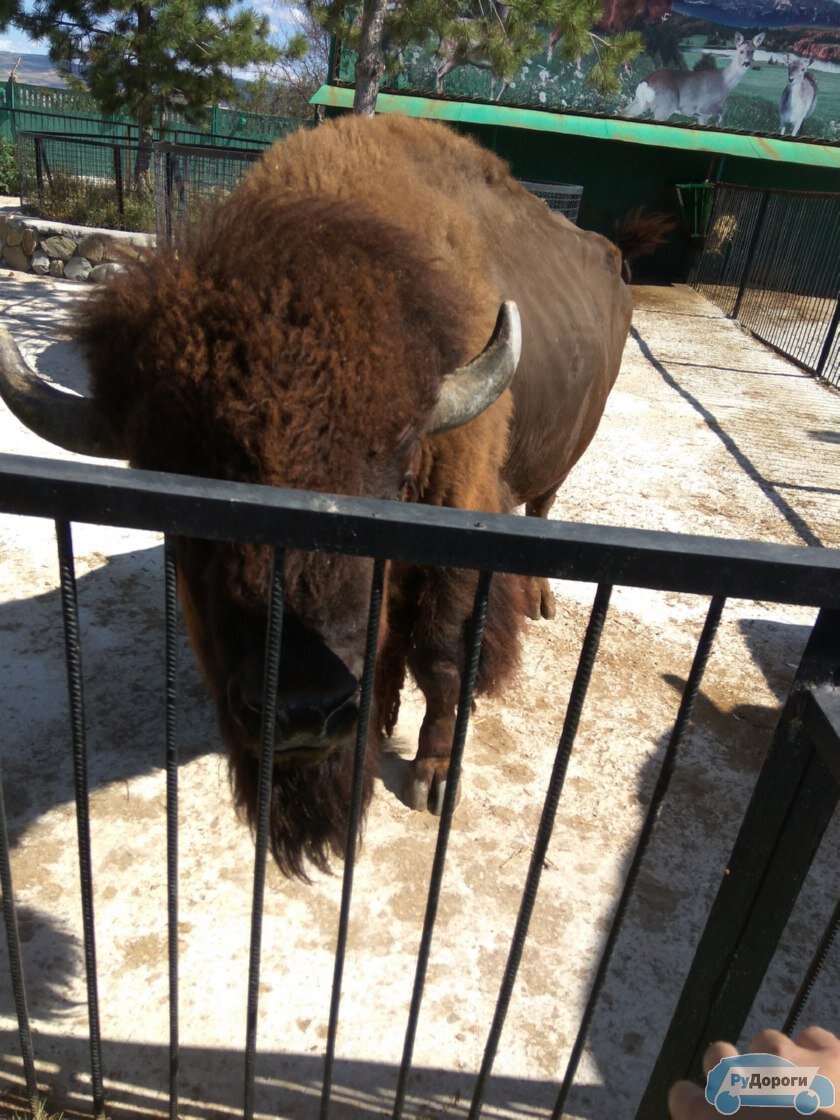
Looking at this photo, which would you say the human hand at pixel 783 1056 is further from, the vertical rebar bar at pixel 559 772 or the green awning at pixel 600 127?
the green awning at pixel 600 127

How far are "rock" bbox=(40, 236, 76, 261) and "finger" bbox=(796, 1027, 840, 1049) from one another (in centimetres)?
1428

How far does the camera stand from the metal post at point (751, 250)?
1405 centimetres

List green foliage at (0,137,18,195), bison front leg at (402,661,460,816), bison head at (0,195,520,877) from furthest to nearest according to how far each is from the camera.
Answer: green foliage at (0,137,18,195) < bison front leg at (402,661,460,816) < bison head at (0,195,520,877)

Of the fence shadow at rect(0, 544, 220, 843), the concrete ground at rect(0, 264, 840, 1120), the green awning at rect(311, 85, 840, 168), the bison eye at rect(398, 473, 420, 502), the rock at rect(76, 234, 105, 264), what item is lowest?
the fence shadow at rect(0, 544, 220, 843)

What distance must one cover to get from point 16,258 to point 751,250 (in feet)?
43.2

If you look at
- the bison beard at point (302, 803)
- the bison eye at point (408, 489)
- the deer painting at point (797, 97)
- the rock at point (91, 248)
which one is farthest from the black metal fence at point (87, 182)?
the deer painting at point (797, 97)

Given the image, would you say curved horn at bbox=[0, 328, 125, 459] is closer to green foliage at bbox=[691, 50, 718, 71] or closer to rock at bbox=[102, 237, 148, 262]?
rock at bbox=[102, 237, 148, 262]

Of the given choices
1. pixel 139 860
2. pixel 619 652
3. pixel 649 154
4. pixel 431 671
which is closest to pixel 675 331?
pixel 649 154

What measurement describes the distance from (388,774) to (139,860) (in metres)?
1.09

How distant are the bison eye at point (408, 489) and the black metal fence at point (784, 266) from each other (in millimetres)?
10482

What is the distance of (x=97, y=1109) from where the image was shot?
2.07m

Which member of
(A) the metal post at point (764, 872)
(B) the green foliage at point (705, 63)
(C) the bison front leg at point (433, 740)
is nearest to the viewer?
(A) the metal post at point (764, 872)

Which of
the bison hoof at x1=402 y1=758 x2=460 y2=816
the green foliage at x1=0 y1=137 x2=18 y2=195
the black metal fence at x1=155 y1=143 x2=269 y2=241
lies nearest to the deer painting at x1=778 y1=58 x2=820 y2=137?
the black metal fence at x1=155 y1=143 x2=269 y2=241

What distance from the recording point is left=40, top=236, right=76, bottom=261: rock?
41.3 feet
